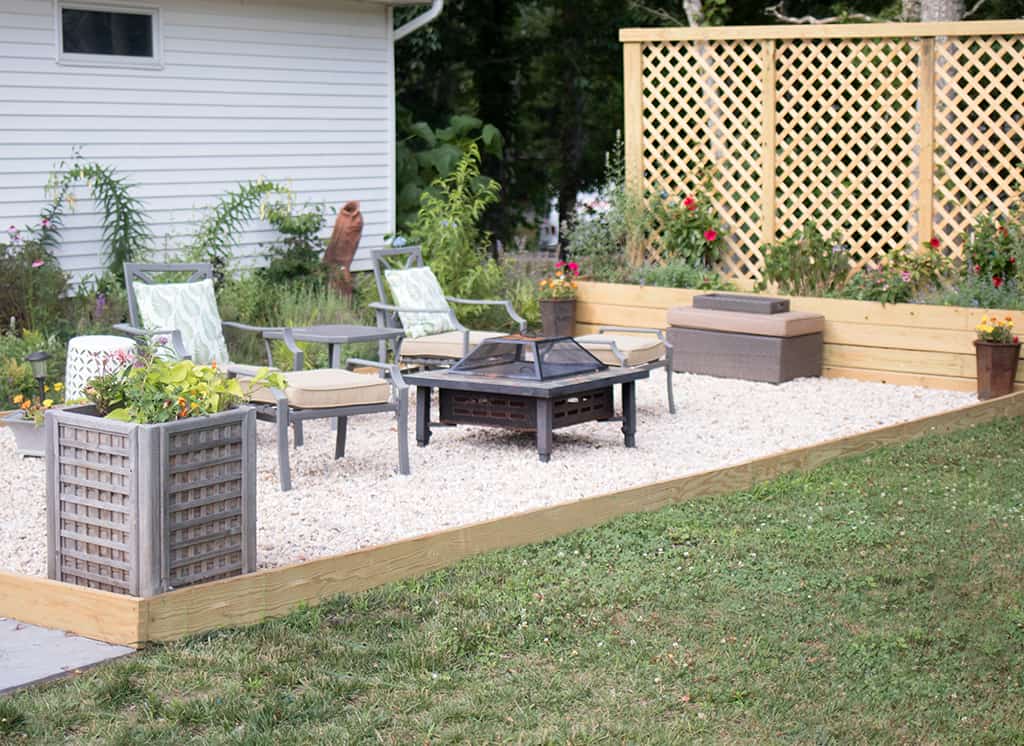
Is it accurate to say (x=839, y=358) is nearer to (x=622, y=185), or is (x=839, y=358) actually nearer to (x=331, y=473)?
(x=622, y=185)

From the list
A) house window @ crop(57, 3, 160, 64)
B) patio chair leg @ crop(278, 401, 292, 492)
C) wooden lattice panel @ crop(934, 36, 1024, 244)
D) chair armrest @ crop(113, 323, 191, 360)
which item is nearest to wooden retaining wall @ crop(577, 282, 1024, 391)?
wooden lattice panel @ crop(934, 36, 1024, 244)

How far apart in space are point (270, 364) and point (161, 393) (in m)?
3.17

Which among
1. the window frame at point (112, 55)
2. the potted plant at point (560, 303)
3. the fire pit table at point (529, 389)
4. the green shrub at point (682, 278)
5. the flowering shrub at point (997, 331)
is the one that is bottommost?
the fire pit table at point (529, 389)

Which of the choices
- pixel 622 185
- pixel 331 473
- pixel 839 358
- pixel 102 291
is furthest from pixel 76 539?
pixel 622 185

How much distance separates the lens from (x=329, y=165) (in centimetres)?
1190

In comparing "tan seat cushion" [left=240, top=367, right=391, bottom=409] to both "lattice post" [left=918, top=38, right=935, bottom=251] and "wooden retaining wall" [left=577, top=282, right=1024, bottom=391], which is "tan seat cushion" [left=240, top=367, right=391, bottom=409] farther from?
"lattice post" [left=918, top=38, right=935, bottom=251]

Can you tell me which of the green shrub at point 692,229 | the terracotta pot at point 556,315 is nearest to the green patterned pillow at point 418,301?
the terracotta pot at point 556,315

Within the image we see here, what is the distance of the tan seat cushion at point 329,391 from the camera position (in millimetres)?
6223

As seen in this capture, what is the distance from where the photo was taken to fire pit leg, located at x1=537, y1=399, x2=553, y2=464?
6676 millimetres

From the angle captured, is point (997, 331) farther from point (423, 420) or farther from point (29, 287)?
point (29, 287)

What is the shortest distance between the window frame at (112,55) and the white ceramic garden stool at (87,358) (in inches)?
141

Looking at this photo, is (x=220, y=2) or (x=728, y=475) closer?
(x=728, y=475)

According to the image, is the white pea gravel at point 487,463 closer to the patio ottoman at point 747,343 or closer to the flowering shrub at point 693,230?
the patio ottoman at point 747,343

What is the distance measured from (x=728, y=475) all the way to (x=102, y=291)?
531 centimetres
